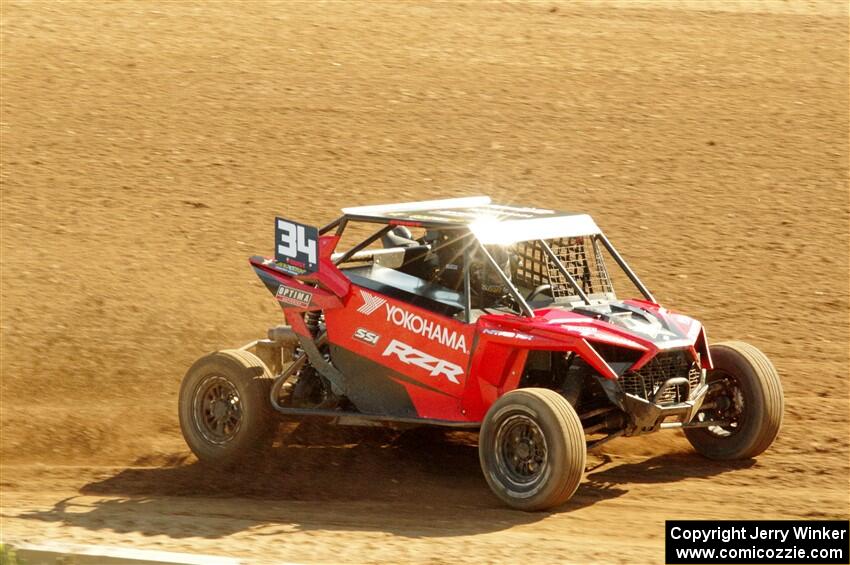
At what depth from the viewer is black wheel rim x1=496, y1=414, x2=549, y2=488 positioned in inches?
351

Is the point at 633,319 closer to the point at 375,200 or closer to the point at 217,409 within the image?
the point at 217,409

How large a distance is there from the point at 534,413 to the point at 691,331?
1486mm

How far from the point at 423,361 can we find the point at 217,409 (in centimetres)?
184

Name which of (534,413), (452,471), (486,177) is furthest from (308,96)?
(534,413)

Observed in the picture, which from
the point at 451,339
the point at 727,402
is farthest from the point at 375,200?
the point at 727,402

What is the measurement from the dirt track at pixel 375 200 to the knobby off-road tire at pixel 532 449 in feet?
0.58

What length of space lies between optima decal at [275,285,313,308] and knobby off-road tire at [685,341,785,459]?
3.03 metres

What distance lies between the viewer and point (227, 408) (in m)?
10.5

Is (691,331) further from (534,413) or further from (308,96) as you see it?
(308,96)

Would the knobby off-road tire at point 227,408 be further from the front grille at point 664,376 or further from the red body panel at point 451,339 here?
the front grille at point 664,376

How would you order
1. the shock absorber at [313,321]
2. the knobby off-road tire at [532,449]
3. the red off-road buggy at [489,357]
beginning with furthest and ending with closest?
the shock absorber at [313,321], the red off-road buggy at [489,357], the knobby off-road tire at [532,449]

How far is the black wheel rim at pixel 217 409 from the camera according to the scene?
413 inches

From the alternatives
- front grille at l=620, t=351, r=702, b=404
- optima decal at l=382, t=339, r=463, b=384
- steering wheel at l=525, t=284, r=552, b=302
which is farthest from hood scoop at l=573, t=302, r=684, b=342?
optima decal at l=382, t=339, r=463, b=384

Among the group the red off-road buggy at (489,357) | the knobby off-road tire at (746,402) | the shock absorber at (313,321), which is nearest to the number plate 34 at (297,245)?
the red off-road buggy at (489,357)
